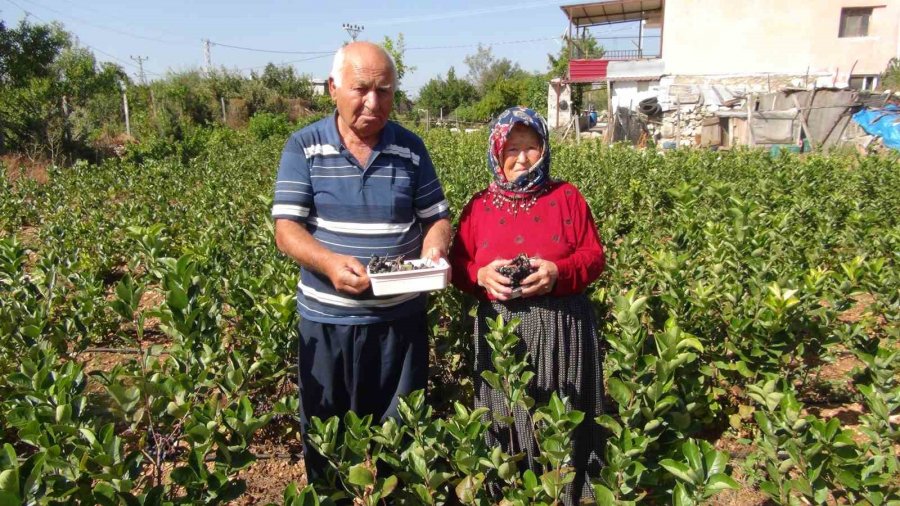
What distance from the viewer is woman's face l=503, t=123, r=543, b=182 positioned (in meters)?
2.05

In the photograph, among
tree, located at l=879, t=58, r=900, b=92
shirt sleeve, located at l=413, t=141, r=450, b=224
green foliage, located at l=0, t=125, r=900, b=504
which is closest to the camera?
green foliage, located at l=0, t=125, r=900, b=504

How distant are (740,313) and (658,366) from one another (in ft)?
4.20

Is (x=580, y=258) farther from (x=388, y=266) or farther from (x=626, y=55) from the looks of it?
(x=626, y=55)

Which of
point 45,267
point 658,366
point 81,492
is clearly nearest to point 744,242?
point 658,366

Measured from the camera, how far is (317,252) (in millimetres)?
1901

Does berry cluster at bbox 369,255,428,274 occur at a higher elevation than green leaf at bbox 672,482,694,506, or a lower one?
higher

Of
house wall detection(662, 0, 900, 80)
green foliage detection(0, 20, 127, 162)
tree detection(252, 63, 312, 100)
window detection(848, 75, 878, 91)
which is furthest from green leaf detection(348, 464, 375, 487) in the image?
tree detection(252, 63, 312, 100)

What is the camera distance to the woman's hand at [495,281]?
1919 millimetres

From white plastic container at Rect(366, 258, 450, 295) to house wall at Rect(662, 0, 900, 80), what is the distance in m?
22.2

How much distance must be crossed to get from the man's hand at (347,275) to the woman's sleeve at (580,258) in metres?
0.64

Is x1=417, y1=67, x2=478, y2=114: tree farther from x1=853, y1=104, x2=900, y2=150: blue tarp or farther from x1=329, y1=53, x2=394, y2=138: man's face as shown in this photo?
x1=329, y1=53, x2=394, y2=138: man's face

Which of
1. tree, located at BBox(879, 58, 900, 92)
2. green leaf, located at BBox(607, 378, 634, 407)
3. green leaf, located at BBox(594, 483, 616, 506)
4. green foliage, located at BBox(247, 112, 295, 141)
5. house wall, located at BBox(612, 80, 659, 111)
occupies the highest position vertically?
tree, located at BBox(879, 58, 900, 92)

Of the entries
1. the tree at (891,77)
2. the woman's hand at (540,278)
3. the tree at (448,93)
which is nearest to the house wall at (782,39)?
the tree at (891,77)

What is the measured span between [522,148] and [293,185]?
0.79 meters
